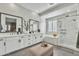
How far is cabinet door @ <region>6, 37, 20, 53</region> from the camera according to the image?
1737mm

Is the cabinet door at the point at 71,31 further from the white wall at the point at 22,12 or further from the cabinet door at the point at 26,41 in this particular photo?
the cabinet door at the point at 26,41

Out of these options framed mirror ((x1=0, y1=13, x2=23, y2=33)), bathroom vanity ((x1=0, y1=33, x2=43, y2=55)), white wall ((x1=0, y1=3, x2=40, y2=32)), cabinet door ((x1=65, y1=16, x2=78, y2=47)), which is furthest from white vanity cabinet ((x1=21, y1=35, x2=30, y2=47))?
cabinet door ((x1=65, y1=16, x2=78, y2=47))

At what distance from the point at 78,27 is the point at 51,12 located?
0.83 metres

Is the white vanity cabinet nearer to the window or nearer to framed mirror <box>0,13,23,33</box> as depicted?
framed mirror <box>0,13,23,33</box>

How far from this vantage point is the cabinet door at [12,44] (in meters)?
1.74

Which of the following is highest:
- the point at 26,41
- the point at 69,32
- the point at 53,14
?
the point at 53,14

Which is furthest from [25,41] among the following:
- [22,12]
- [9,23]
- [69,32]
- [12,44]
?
[69,32]

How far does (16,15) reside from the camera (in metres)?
1.70

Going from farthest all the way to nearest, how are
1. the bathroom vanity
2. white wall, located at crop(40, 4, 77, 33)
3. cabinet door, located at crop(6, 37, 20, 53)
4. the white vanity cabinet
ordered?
1. the white vanity cabinet
2. cabinet door, located at crop(6, 37, 20, 53)
3. the bathroom vanity
4. white wall, located at crop(40, 4, 77, 33)

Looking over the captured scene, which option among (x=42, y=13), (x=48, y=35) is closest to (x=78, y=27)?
(x=48, y=35)

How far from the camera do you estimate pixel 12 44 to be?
1.86 meters

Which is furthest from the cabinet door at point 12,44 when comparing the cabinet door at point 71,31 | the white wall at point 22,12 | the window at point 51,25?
the cabinet door at point 71,31

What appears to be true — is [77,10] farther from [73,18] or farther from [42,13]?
[42,13]

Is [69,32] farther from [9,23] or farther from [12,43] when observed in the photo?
[12,43]
